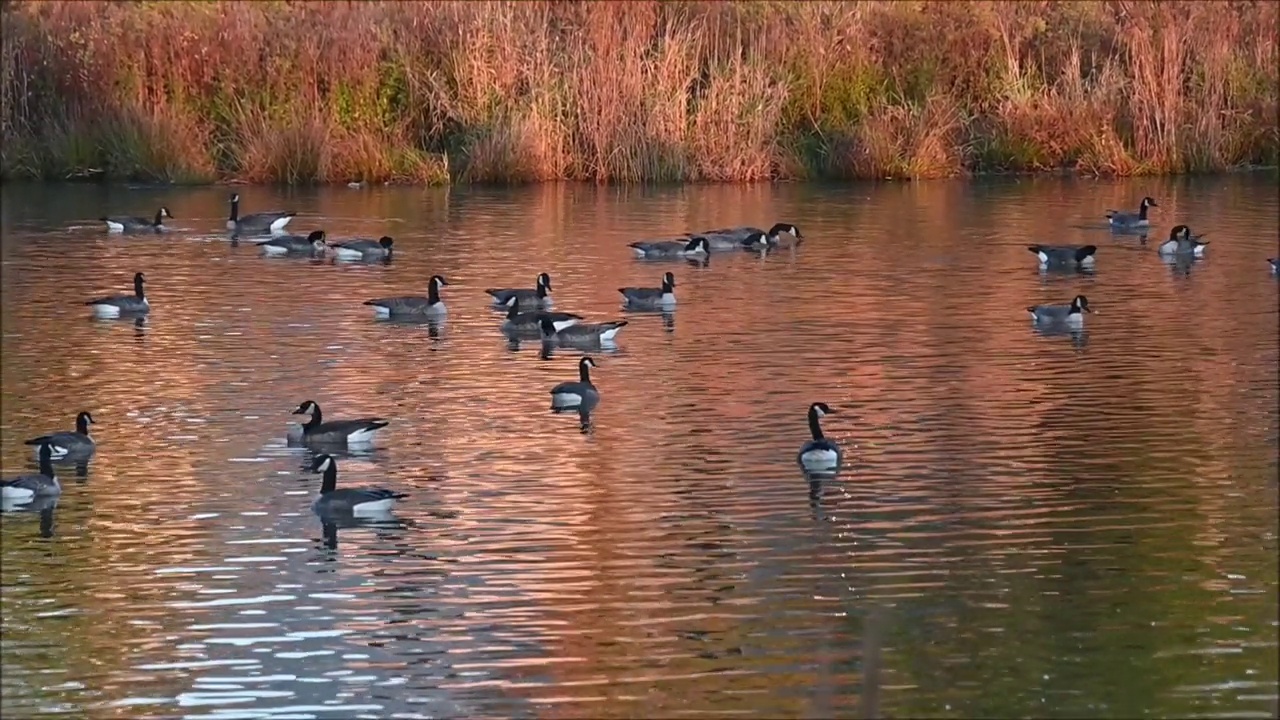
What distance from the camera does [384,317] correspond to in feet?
66.5

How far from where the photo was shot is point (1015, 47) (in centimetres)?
3278

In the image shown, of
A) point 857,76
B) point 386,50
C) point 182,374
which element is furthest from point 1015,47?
point 182,374

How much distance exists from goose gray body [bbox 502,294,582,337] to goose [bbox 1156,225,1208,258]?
7.52 meters

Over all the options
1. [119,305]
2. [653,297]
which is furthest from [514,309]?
[119,305]

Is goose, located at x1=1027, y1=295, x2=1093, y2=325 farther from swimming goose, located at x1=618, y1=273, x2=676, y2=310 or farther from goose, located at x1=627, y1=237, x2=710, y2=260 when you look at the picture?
goose, located at x1=627, y1=237, x2=710, y2=260

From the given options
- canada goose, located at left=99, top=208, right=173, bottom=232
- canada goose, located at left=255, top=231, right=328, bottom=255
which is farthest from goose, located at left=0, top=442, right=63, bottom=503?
canada goose, located at left=99, top=208, right=173, bottom=232

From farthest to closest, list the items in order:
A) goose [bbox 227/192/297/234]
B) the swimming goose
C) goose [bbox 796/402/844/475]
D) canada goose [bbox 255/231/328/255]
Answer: goose [bbox 227/192/297/234]
canada goose [bbox 255/231/328/255]
the swimming goose
goose [bbox 796/402/844/475]

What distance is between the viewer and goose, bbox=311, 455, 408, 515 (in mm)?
12219

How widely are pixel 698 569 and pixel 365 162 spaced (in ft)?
69.8

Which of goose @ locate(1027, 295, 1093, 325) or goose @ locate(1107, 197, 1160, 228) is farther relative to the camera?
goose @ locate(1107, 197, 1160, 228)

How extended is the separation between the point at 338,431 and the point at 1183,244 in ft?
40.2

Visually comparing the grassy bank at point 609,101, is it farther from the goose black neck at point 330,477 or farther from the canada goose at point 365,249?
the goose black neck at point 330,477

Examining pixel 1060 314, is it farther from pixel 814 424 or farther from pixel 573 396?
pixel 814 424

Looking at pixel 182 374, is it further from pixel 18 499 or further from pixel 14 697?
pixel 14 697
